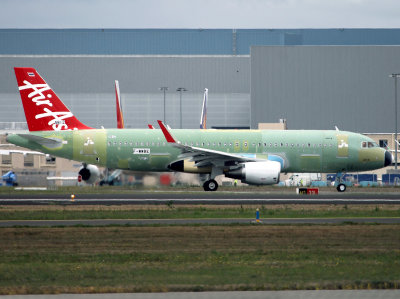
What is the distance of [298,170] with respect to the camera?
49.7m

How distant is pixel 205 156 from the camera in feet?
154

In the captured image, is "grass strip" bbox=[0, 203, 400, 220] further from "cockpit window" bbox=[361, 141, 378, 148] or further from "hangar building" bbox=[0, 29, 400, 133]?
"hangar building" bbox=[0, 29, 400, 133]

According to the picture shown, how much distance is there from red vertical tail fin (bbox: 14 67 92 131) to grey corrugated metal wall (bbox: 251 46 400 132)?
52474mm

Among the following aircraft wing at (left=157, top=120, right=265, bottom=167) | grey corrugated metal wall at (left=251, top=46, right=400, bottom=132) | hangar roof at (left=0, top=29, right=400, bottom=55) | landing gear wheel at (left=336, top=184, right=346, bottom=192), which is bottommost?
landing gear wheel at (left=336, top=184, right=346, bottom=192)

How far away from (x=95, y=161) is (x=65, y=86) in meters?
66.3

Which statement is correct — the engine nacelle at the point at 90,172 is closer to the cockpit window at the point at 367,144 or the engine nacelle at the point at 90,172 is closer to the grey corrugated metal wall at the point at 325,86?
the cockpit window at the point at 367,144

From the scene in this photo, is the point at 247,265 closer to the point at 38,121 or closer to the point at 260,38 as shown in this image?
the point at 38,121

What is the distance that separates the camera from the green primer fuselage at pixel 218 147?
159 feet

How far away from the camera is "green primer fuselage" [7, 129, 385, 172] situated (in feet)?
159

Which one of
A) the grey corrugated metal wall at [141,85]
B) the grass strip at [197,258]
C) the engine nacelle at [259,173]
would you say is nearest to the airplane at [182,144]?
the engine nacelle at [259,173]

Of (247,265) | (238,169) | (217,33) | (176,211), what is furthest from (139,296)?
(217,33)

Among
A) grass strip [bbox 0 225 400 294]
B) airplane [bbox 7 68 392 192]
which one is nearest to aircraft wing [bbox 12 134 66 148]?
airplane [bbox 7 68 392 192]

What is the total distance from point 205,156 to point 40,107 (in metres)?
12.3

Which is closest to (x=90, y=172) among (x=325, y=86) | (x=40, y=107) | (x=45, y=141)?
(x=45, y=141)
